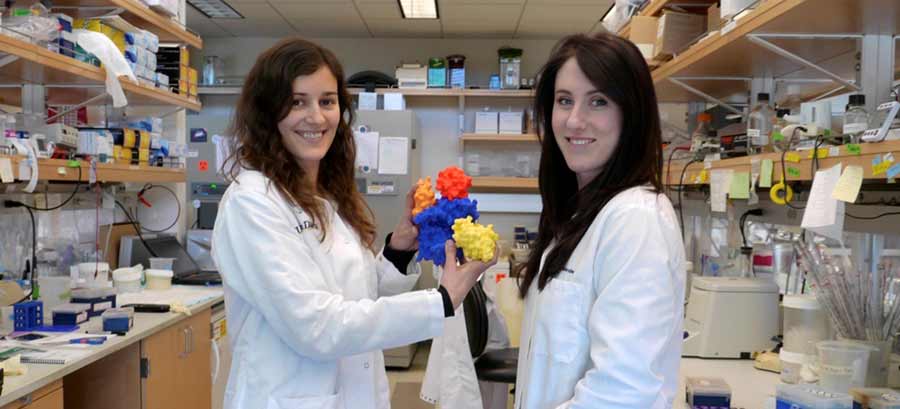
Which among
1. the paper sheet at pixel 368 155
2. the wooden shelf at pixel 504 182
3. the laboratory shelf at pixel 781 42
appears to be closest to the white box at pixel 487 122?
the wooden shelf at pixel 504 182

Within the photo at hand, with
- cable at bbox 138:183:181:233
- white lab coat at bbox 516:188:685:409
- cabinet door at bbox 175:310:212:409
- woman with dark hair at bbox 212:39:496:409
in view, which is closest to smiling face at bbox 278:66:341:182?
woman with dark hair at bbox 212:39:496:409

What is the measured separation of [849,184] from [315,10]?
442 centimetres

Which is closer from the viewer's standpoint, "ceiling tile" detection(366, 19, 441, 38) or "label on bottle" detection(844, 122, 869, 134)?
"label on bottle" detection(844, 122, 869, 134)

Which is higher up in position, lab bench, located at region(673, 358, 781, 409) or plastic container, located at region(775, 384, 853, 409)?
plastic container, located at region(775, 384, 853, 409)

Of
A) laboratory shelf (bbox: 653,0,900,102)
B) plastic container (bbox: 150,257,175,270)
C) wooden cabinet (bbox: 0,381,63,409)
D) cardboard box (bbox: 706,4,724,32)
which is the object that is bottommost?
wooden cabinet (bbox: 0,381,63,409)

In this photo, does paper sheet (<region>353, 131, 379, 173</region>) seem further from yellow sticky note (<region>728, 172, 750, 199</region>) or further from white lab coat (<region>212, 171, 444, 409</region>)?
white lab coat (<region>212, 171, 444, 409</region>)

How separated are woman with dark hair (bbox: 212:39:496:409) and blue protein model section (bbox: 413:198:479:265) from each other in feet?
0.17

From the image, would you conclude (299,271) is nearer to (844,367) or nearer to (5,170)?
(844,367)

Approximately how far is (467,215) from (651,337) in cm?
57

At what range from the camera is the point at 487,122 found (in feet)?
18.7

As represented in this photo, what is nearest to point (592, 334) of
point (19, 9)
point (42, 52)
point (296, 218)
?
point (296, 218)

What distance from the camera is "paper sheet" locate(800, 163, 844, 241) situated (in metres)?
1.47

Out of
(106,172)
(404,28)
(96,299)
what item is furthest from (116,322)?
(404,28)

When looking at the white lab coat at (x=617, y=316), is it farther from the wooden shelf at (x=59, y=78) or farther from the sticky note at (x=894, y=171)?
the wooden shelf at (x=59, y=78)
